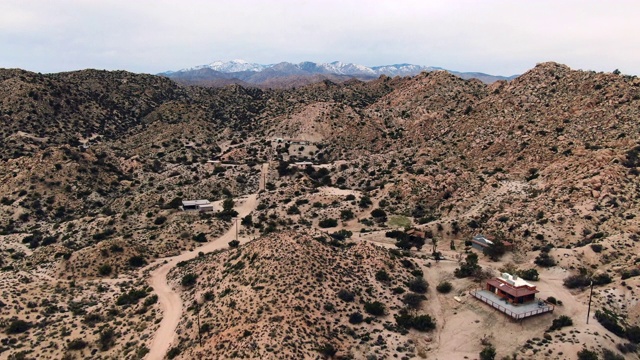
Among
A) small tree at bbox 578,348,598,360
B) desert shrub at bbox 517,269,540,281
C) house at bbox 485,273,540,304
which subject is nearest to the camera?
small tree at bbox 578,348,598,360

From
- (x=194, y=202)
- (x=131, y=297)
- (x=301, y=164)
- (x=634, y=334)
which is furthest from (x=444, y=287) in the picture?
(x=301, y=164)

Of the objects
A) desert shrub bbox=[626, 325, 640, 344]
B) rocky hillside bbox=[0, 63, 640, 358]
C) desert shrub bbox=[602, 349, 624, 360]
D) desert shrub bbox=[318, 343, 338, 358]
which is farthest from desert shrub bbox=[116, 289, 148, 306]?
desert shrub bbox=[626, 325, 640, 344]

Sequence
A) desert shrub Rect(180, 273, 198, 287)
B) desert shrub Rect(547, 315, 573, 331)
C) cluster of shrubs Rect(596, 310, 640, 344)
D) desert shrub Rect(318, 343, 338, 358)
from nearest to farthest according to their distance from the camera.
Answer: desert shrub Rect(318, 343, 338, 358) → cluster of shrubs Rect(596, 310, 640, 344) → desert shrub Rect(547, 315, 573, 331) → desert shrub Rect(180, 273, 198, 287)

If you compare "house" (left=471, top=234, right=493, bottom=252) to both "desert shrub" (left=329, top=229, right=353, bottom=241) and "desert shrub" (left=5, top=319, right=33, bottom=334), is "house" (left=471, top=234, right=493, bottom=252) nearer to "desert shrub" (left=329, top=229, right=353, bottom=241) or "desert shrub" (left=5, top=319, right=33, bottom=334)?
"desert shrub" (left=329, top=229, right=353, bottom=241)

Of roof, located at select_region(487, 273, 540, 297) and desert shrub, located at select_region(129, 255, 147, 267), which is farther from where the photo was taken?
desert shrub, located at select_region(129, 255, 147, 267)

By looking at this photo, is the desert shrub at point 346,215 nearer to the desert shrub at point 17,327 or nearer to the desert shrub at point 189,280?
the desert shrub at point 189,280

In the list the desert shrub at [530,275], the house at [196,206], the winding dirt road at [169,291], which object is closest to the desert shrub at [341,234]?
the winding dirt road at [169,291]
